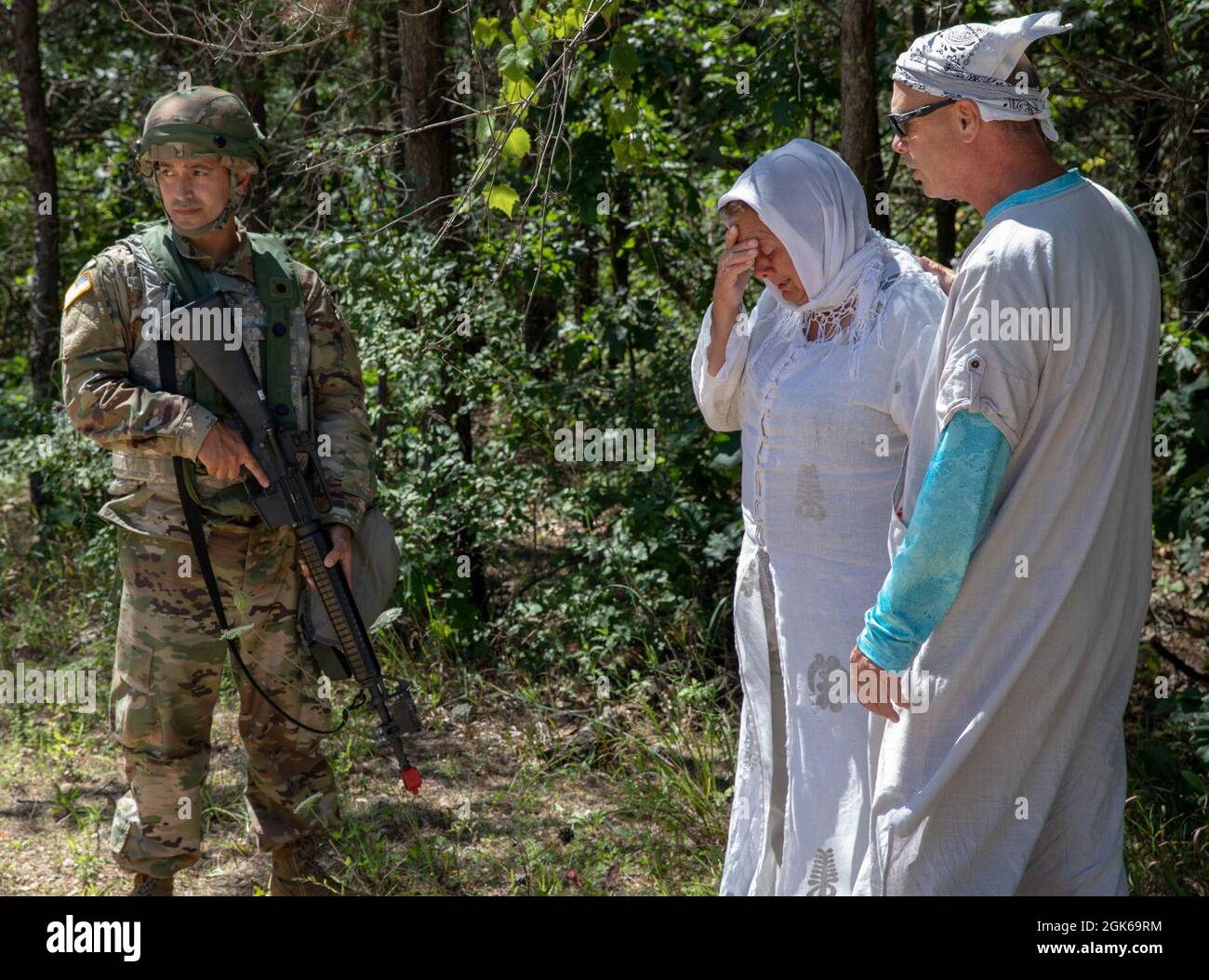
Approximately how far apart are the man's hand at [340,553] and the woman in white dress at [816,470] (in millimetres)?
1179

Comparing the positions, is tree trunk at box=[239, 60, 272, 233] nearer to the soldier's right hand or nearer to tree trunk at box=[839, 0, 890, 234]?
tree trunk at box=[839, 0, 890, 234]

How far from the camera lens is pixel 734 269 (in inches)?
109

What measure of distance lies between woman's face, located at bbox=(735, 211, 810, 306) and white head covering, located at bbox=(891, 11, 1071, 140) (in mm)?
650

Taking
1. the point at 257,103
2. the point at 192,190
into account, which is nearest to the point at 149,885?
the point at 192,190

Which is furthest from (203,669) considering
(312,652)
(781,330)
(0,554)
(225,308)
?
(0,554)

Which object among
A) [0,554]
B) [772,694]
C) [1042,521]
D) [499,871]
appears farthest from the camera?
[0,554]

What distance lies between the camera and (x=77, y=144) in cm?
834

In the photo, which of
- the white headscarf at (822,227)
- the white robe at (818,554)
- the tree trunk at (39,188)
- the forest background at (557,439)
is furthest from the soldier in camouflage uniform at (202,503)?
the tree trunk at (39,188)

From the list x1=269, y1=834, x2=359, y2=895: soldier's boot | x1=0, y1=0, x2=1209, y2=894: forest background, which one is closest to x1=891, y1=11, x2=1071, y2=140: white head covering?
x1=0, y1=0, x2=1209, y2=894: forest background

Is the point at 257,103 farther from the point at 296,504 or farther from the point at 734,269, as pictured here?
the point at 734,269

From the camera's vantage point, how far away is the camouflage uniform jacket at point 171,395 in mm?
3213

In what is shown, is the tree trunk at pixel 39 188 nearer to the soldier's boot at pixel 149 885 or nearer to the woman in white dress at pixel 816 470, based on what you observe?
the soldier's boot at pixel 149 885

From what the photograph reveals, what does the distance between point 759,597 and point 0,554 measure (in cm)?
520

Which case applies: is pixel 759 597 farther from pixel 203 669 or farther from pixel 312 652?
pixel 203 669
